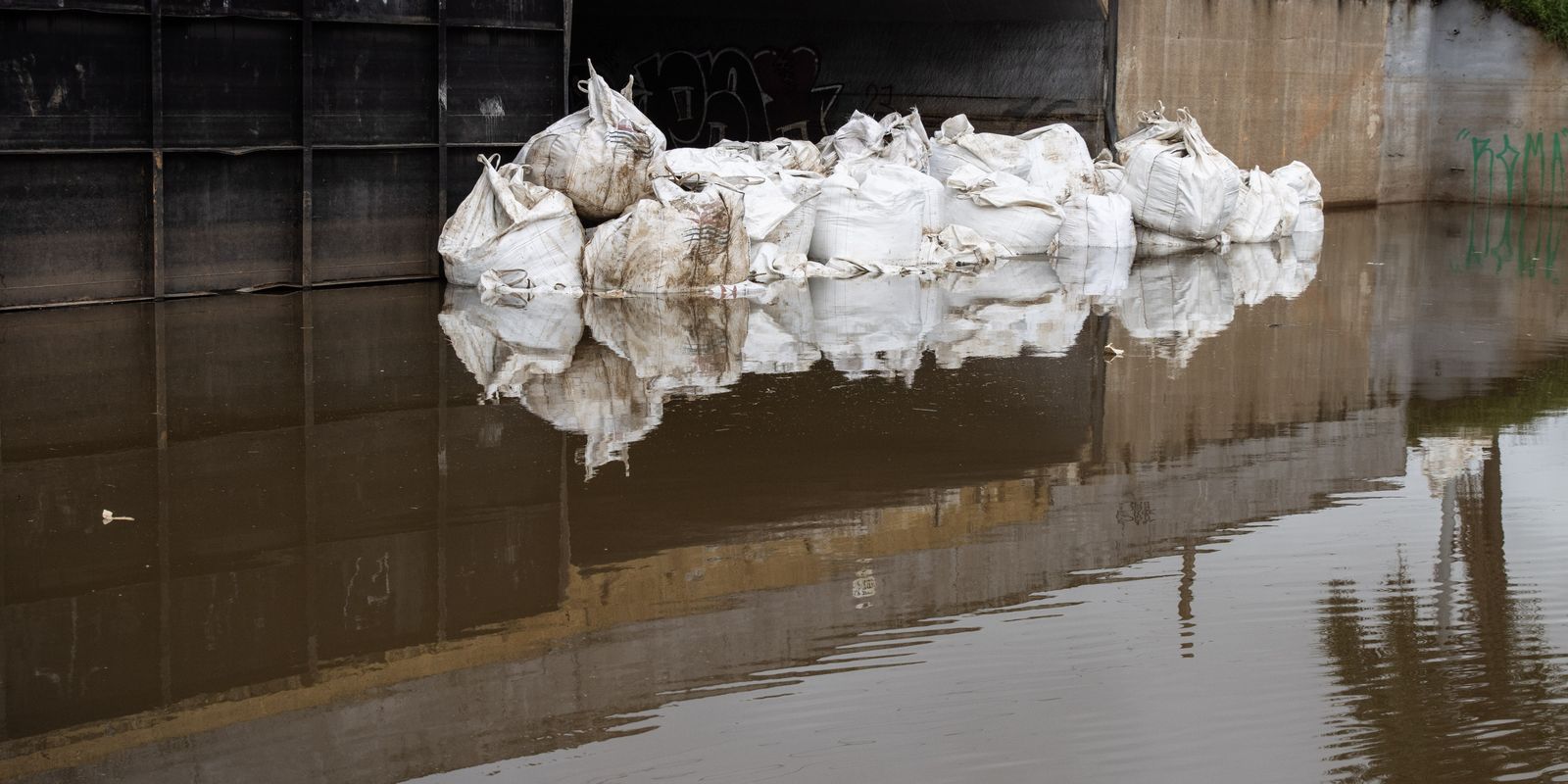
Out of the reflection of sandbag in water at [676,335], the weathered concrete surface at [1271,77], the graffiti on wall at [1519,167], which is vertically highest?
the weathered concrete surface at [1271,77]

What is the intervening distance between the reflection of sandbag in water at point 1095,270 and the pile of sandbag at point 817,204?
11cm

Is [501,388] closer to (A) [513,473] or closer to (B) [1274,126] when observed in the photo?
(A) [513,473]

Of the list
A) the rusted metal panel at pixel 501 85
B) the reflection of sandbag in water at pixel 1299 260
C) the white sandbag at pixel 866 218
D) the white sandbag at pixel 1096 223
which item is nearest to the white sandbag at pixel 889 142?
the white sandbag at pixel 866 218

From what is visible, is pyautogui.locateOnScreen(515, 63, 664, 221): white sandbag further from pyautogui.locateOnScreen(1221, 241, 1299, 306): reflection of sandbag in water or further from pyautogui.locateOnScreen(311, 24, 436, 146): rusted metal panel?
pyautogui.locateOnScreen(1221, 241, 1299, 306): reflection of sandbag in water

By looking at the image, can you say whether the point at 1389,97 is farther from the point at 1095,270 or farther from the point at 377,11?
the point at 377,11

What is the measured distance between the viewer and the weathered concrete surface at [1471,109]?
19234 mm

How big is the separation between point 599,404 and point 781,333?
2248mm

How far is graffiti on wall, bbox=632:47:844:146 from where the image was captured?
66.6 ft

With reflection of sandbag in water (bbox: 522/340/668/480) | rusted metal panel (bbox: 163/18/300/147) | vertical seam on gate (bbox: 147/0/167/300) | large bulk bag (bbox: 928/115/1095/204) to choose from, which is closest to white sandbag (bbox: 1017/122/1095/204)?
large bulk bag (bbox: 928/115/1095/204)

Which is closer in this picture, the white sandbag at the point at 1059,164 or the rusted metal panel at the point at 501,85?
the rusted metal panel at the point at 501,85

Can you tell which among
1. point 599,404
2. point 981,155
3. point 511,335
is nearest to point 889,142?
point 981,155

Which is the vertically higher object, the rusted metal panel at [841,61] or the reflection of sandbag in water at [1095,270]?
the rusted metal panel at [841,61]

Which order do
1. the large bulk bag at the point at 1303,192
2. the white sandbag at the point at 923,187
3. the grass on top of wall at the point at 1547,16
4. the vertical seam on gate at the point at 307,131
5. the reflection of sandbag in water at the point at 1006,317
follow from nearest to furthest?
the reflection of sandbag in water at the point at 1006,317
the vertical seam on gate at the point at 307,131
the white sandbag at the point at 923,187
the large bulk bag at the point at 1303,192
the grass on top of wall at the point at 1547,16

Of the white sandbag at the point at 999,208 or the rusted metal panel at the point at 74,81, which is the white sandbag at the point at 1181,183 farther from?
the rusted metal panel at the point at 74,81
